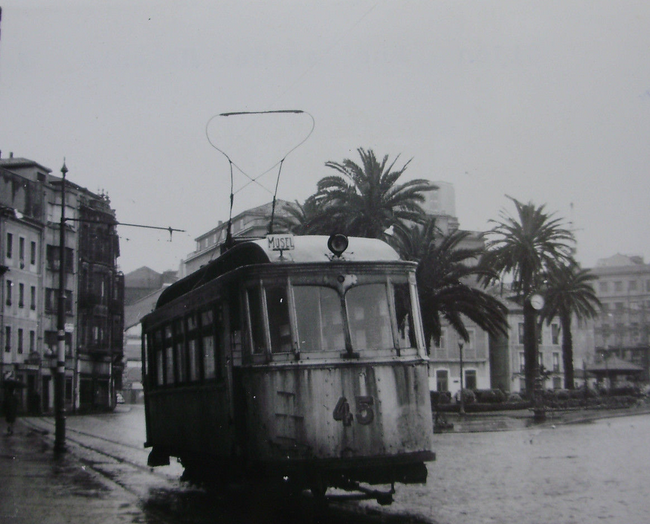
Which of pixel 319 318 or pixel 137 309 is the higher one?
pixel 137 309

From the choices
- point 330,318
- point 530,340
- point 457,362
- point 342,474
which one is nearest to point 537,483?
point 342,474

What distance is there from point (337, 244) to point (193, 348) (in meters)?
3.01

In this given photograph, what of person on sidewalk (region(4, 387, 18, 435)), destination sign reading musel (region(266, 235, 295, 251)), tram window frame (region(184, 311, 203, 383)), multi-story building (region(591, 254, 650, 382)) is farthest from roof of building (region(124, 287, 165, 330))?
destination sign reading musel (region(266, 235, 295, 251))

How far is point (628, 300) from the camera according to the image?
65500 mm

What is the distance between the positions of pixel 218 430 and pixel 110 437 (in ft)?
68.1

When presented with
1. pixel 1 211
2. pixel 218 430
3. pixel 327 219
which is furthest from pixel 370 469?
pixel 1 211

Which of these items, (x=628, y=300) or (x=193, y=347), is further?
(x=628, y=300)

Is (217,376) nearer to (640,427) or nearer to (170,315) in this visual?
(170,315)

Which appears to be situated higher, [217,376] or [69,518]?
[217,376]

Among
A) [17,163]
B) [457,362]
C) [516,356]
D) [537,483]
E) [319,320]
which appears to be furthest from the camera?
[516,356]

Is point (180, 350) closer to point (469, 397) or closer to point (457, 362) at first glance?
point (469, 397)

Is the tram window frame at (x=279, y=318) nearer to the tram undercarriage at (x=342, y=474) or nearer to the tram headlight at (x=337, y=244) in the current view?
the tram headlight at (x=337, y=244)

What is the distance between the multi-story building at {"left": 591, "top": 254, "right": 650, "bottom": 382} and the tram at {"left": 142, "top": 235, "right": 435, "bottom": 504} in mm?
52196

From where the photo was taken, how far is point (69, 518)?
35.5 ft
